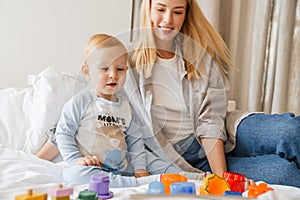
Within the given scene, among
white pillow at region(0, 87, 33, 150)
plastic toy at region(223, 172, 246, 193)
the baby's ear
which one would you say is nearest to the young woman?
the baby's ear

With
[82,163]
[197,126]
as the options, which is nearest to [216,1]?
[197,126]

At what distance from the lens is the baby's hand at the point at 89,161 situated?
1052 mm

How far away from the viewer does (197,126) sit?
1.25 m

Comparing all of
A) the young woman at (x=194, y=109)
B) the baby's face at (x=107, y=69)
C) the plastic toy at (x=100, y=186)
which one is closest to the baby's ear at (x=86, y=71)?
the baby's face at (x=107, y=69)

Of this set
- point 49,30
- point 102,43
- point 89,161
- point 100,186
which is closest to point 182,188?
point 100,186

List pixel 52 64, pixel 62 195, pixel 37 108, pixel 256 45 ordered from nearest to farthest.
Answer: pixel 62 195 < pixel 37 108 < pixel 52 64 < pixel 256 45

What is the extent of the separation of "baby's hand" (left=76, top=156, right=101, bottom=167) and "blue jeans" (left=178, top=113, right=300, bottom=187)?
0.97 ft

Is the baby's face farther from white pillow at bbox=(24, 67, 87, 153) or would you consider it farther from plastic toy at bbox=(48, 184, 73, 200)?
plastic toy at bbox=(48, 184, 73, 200)

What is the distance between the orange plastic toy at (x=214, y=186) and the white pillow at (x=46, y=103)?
0.56m

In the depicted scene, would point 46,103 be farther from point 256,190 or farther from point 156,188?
point 256,190

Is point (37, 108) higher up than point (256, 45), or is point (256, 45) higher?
point (256, 45)

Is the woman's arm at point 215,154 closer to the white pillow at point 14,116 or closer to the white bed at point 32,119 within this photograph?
the white bed at point 32,119

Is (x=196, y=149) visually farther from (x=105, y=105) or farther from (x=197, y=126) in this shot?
(x=105, y=105)

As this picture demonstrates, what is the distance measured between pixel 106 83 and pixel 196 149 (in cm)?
38
